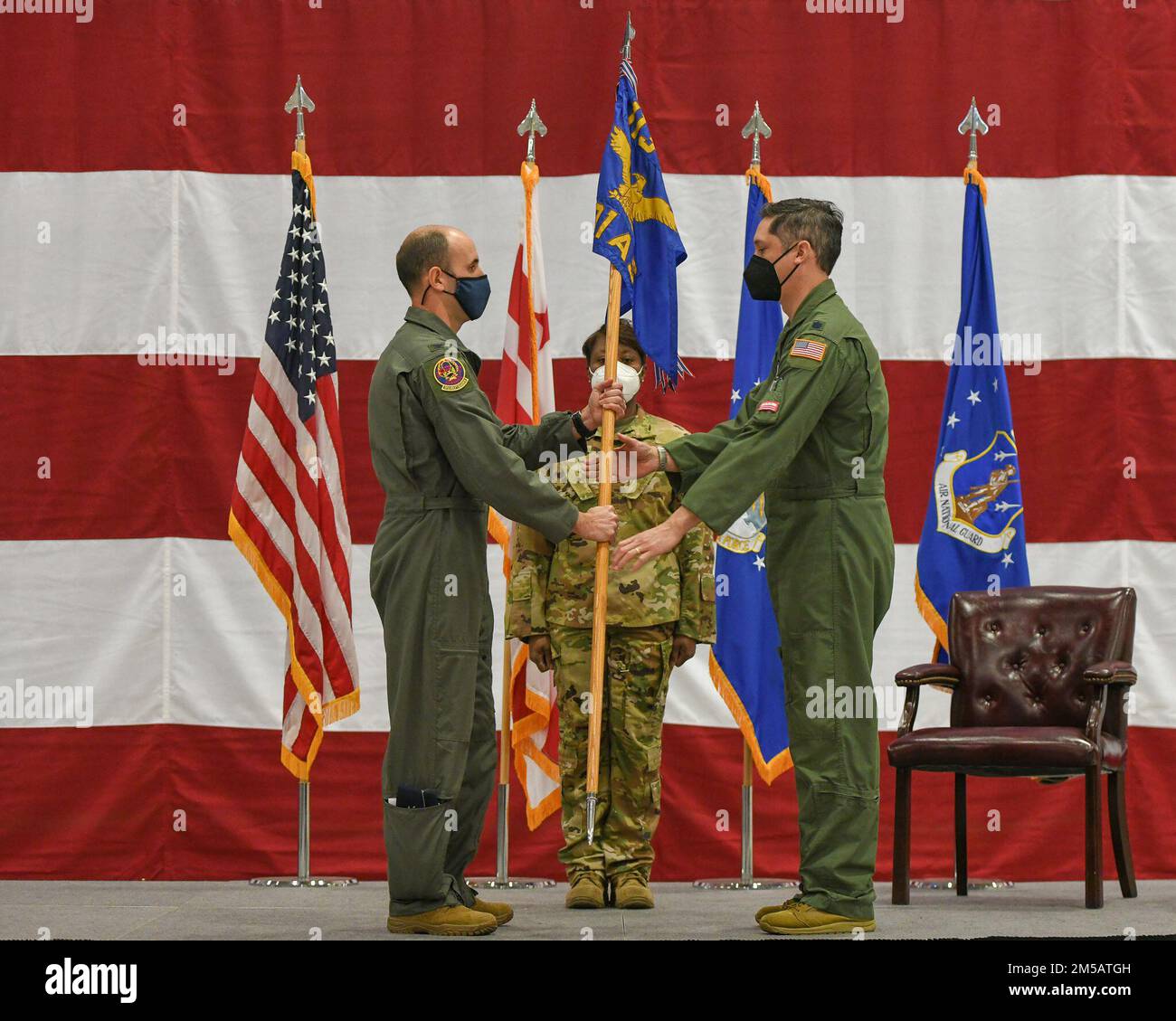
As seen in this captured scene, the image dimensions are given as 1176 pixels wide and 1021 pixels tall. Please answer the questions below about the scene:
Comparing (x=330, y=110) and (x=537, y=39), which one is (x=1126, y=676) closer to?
(x=537, y=39)

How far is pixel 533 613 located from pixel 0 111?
2.80 m

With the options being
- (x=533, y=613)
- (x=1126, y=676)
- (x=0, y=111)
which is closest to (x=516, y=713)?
(x=533, y=613)

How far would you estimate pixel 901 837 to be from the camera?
184 inches

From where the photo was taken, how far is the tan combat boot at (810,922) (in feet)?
12.1

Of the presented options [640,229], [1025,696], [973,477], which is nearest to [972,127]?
[973,477]

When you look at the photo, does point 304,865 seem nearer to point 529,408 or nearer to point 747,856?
point 747,856

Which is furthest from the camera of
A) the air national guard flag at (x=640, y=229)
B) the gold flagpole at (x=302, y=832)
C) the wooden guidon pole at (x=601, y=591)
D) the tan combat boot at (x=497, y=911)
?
the gold flagpole at (x=302, y=832)

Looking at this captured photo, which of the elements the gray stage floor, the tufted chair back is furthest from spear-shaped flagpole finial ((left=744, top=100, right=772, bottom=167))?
the gray stage floor

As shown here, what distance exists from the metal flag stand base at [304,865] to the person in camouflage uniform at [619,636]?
92cm

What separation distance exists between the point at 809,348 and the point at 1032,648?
5.59ft

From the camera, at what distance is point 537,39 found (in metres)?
5.53

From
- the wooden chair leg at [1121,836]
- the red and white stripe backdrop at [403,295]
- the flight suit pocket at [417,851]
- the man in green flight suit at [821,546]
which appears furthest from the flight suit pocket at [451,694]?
the wooden chair leg at [1121,836]

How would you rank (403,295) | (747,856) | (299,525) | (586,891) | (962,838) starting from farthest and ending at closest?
(403,295), (747,856), (962,838), (299,525), (586,891)

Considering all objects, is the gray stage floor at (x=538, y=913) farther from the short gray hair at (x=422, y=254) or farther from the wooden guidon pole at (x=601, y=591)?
the short gray hair at (x=422, y=254)
